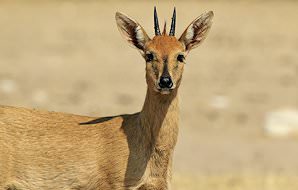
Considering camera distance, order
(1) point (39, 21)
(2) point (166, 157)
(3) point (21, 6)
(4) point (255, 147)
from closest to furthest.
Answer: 1. (2) point (166, 157)
2. (4) point (255, 147)
3. (1) point (39, 21)
4. (3) point (21, 6)

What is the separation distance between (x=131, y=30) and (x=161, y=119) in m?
0.88

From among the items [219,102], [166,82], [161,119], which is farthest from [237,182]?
[219,102]

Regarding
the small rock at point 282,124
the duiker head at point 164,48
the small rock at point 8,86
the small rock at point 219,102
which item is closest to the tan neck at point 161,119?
the duiker head at point 164,48

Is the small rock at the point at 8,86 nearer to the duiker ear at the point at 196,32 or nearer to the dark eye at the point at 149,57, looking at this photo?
the duiker ear at the point at 196,32

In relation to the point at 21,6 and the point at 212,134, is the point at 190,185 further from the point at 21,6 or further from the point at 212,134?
the point at 21,6

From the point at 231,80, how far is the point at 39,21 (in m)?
8.98

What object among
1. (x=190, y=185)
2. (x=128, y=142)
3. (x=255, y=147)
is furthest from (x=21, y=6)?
(x=128, y=142)

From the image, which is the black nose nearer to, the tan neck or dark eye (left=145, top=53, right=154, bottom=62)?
dark eye (left=145, top=53, right=154, bottom=62)

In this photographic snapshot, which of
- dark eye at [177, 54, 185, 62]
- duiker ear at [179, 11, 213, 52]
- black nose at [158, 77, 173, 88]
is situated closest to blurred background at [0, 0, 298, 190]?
duiker ear at [179, 11, 213, 52]

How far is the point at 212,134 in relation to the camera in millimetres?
18438

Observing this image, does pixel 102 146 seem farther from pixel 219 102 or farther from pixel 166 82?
pixel 219 102

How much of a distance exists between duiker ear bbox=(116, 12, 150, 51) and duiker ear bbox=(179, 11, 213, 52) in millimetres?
377

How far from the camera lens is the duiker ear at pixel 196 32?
961 centimetres

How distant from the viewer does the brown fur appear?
9.34m
